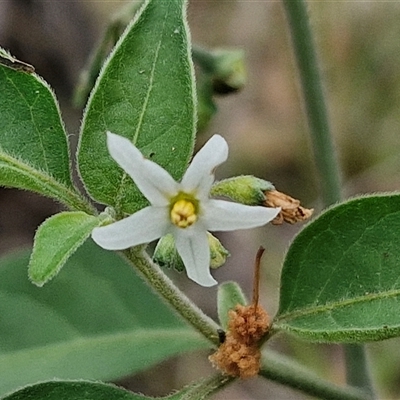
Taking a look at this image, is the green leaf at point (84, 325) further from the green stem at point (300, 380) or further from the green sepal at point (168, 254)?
the green sepal at point (168, 254)

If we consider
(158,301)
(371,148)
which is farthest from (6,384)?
(371,148)


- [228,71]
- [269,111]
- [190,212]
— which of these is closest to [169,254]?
[190,212]

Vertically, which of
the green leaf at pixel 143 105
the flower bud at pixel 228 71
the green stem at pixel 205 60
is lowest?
the green leaf at pixel 143 105

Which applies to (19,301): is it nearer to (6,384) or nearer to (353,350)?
(6,384)

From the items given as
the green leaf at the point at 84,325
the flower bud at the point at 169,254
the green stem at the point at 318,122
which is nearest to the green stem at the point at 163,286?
the flower bud at the point at 169,254

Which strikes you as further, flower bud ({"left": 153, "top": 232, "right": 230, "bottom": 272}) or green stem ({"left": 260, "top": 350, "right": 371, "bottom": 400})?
green stem ({"left": 260, "top": 350, "right": 371, "bottom": 400})

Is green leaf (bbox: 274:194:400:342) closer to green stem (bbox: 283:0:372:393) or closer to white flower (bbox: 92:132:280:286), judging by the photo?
white flower (bbox: 92:132:280:286)

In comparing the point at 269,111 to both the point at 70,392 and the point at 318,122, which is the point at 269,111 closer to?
the point at 318,122

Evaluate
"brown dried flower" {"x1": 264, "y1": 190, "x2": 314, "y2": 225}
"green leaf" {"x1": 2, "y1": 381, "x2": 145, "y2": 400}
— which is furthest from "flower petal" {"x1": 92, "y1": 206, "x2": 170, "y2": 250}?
"green leaf" {"x1": 2, "y1": 381, "x2": 145, "y2": 400}
